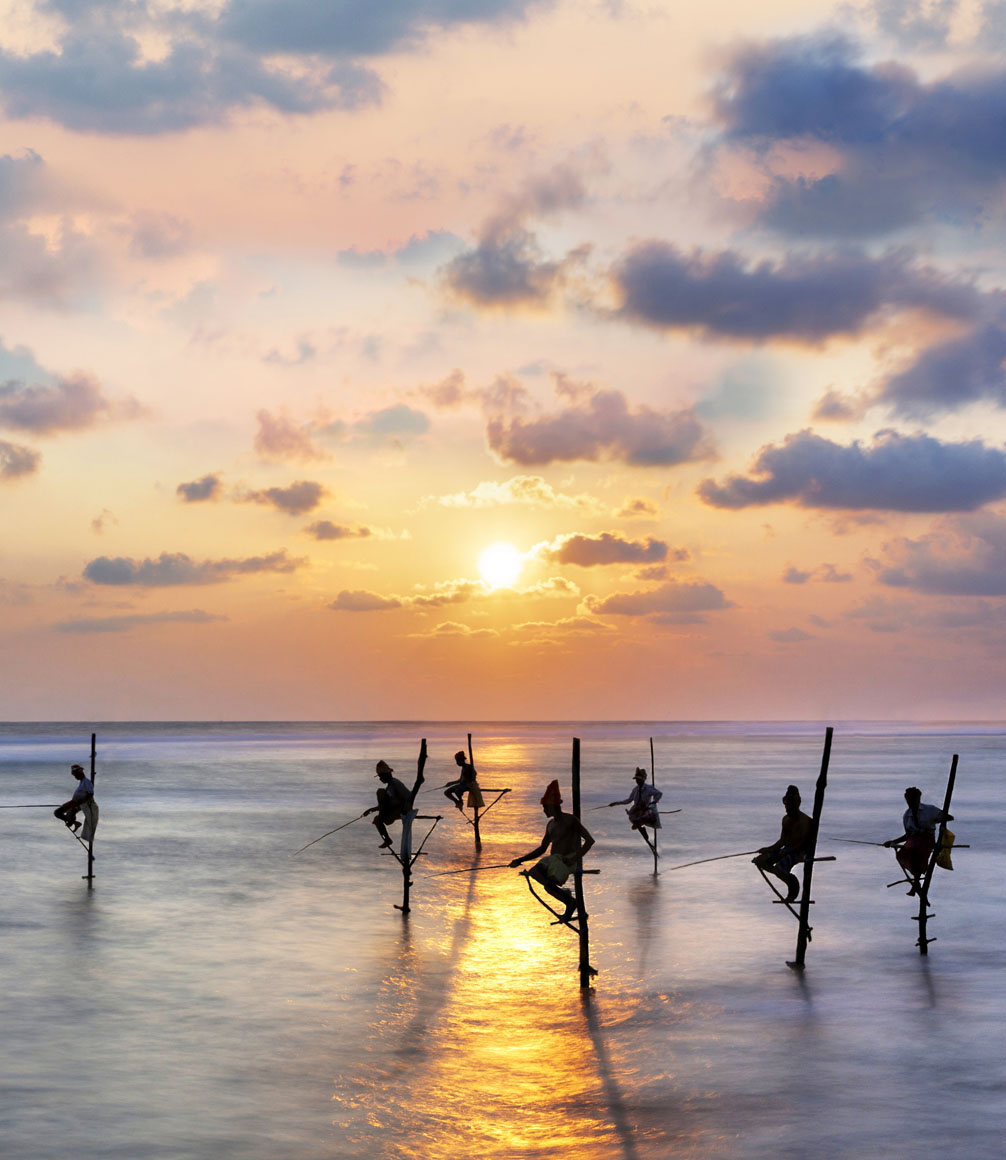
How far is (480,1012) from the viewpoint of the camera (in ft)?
62.7

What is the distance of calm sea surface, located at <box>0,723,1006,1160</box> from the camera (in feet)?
45.7

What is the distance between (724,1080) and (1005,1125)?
11.1 ft

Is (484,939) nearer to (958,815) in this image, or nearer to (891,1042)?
(891,1042)

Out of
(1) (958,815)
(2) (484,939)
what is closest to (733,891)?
(2) (484,939)

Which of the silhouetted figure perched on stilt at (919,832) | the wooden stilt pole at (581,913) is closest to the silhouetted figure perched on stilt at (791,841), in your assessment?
the silhouetted figure perched on stilt at (919,832)

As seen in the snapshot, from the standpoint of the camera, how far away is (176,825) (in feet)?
162

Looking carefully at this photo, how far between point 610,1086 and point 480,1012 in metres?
4.20

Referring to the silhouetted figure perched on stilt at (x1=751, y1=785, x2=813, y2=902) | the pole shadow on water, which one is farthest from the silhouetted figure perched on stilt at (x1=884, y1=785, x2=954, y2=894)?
the pole shadow on water

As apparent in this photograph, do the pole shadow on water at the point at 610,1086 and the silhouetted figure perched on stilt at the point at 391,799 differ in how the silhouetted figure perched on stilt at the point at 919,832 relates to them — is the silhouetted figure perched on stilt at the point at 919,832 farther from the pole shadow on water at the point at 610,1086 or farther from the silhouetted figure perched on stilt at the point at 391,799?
the silhouetted figure perched on stilt at the point at 391,799

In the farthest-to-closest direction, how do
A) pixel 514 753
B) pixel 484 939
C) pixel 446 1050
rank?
pixel 514 753, pixel 484 939, pixel 446 1050

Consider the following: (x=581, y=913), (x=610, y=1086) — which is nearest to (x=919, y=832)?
(x=581, y=913)

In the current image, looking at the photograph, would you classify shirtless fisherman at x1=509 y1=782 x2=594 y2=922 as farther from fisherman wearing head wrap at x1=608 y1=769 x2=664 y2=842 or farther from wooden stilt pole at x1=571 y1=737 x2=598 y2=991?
fisherman wearing head wrap at x1=608 y1=769 x2=664 y2=842

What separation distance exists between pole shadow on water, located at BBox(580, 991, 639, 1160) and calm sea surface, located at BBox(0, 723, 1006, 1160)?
5cm

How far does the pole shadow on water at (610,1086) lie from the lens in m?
13.4
